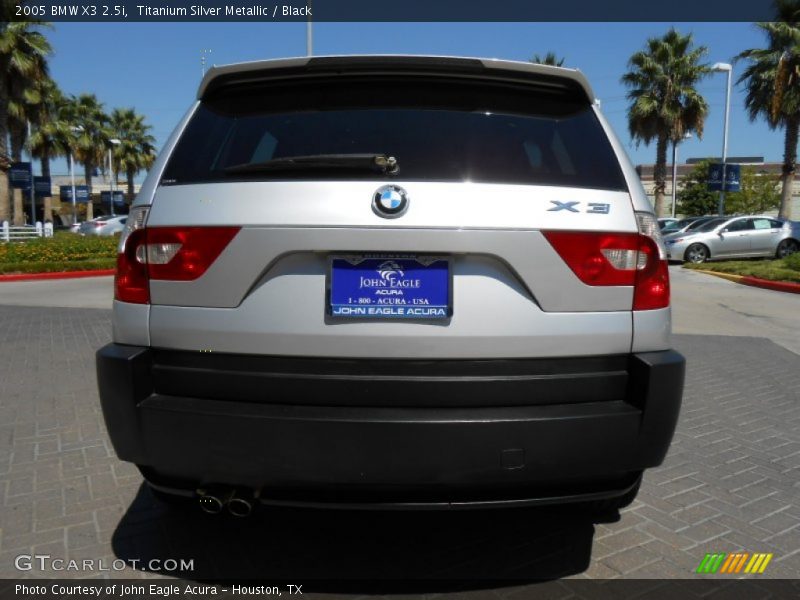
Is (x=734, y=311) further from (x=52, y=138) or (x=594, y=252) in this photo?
(x=52, y=138)

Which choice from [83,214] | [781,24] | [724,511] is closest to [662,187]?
[781,24]

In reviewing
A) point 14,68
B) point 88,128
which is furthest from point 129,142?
point 14,68

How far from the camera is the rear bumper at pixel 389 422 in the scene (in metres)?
2.11

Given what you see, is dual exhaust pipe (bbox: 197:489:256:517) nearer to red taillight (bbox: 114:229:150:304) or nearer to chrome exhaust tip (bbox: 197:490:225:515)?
chrome exhaust tip (bbox: 197:490:225:515)

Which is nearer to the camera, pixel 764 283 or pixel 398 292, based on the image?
pixel 398 292

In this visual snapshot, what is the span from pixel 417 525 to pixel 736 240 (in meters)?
19.8

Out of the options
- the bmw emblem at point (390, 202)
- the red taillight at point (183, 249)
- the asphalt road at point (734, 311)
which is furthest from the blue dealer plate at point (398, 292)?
the asphalt road at point (734, 311)

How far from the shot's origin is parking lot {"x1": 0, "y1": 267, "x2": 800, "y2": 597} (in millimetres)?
2672

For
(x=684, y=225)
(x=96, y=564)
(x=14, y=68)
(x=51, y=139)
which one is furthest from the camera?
(x=51, y=139)

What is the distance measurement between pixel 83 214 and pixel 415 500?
252 feet

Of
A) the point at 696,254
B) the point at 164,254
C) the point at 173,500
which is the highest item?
the point at 164,254

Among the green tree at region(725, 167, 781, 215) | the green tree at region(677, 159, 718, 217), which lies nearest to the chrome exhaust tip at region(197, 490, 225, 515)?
the green tree at region(677, 159, 718, 217)

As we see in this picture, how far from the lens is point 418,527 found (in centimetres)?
301

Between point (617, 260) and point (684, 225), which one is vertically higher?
point (684, 225)
